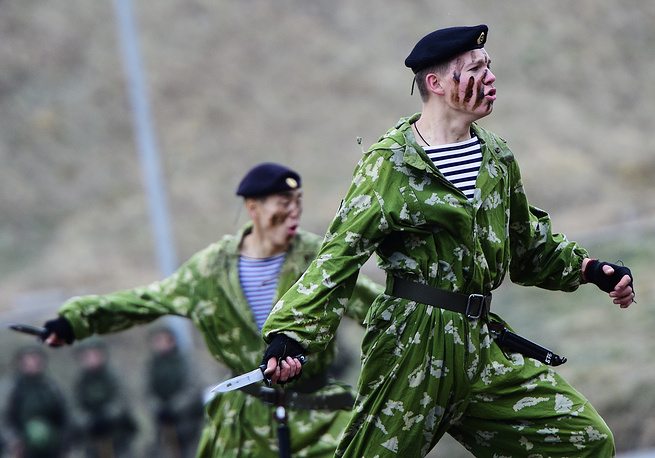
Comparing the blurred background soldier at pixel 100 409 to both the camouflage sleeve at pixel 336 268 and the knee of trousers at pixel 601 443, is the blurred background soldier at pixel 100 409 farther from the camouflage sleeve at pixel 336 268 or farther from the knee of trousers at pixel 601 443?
the knee of trousers at pixel 601 443

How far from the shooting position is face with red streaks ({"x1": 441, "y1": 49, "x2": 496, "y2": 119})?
4.94 meters

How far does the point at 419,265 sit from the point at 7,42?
60.3ft

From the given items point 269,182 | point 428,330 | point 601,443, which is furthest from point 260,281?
point 601,443

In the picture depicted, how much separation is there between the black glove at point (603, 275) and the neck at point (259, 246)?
1882 mm

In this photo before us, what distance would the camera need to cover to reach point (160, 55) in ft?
71.6

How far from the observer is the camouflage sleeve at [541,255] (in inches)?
206

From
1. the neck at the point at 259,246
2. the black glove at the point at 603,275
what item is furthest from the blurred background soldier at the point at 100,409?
the black glove at the point at 603,275

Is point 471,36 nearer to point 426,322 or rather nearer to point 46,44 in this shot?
point 426,322

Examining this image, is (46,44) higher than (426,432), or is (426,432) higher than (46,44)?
(46,44)

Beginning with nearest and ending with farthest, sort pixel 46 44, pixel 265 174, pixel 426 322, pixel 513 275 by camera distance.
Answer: pixel 426 322 < pixel 513 275 < pixel 265 174 < pixel 46 44

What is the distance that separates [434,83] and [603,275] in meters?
1.00

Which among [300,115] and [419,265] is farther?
[300,115]

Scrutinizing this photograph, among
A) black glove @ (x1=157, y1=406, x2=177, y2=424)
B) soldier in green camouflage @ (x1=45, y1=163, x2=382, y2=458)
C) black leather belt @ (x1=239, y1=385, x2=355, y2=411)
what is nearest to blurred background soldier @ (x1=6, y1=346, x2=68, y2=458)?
black glove @ (x1=157, y1=406, x2=177, y2=424)

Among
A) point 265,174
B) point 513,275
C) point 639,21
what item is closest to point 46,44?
point 639,21
